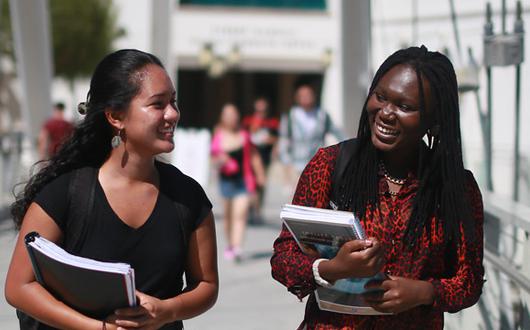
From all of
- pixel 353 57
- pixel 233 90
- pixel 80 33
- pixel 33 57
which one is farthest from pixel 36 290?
pixel 80 33

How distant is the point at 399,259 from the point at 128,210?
85cm

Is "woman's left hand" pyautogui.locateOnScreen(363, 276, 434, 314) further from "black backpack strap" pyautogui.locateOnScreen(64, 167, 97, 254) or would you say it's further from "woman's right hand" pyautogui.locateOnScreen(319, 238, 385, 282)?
"black backpack strap" pyautogui.locateOnScreen(64, 167, 97, 254)

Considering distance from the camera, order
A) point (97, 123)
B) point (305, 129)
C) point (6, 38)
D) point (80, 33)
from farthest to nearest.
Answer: point (6, 38), point (80, 33), point (305, 129), point (97, 123)

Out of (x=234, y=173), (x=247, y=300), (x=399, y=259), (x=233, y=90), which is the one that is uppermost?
(x=399, y=259)

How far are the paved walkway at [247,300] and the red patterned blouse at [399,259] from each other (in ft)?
6.76

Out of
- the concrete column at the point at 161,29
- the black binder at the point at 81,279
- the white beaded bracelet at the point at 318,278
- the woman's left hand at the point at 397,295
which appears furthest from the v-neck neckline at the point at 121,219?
the concrete column at the point at 161,29

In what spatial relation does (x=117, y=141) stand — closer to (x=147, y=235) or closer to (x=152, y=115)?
(x=152, y=115)

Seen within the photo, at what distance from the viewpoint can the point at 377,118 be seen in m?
2.85

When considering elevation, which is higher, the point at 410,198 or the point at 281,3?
the point at 281,3

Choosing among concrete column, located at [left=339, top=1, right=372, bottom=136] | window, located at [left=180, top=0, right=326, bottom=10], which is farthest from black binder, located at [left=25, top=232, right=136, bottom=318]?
window, located at [left=180, top=0, right=326, bottom=10]

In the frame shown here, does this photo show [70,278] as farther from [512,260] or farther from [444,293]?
[512,260]

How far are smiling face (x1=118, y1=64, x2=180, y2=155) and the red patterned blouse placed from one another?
0.45 metres

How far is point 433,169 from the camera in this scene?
2928mm

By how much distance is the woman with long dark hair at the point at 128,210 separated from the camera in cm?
283
